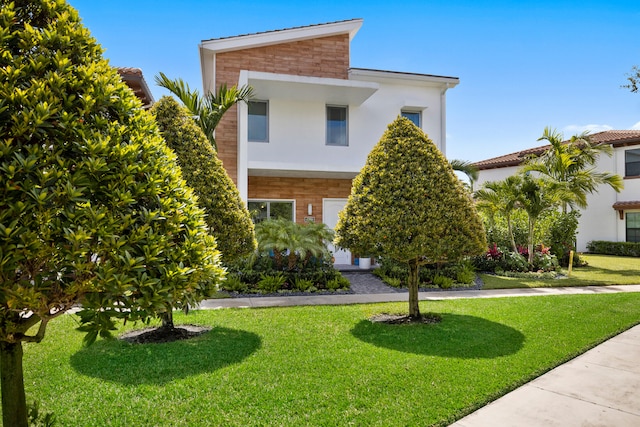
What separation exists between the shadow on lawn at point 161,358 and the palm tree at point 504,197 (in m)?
12.9

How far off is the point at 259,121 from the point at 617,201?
73.7 feet

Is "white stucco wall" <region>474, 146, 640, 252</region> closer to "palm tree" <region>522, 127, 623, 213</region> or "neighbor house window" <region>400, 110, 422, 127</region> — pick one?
"palm tree" <region>522, 127, 623, 213</region>

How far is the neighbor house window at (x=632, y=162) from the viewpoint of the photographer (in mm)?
24686

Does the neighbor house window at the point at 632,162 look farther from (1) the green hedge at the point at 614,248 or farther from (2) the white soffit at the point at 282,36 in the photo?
(2) the white soffit at the point at 282,36

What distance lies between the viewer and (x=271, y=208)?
16594mm

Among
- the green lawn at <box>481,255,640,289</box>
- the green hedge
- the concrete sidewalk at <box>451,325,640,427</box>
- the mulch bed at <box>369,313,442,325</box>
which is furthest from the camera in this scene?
the green hedge

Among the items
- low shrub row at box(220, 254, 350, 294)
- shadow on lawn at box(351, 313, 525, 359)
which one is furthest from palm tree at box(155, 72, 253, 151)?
shadow on lawn at box(351, 313, 525, 359)

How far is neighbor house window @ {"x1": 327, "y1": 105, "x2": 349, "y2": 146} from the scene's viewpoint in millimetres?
16031

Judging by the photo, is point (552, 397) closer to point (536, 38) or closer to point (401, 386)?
point (401, 386)

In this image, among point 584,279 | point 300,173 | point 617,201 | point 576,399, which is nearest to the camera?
point 576,399

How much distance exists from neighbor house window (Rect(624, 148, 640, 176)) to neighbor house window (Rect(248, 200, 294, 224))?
21.0 meters

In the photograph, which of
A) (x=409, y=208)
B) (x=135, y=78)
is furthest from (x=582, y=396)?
(x=135, y=78)

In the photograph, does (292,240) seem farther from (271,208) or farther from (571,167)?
(571,167)

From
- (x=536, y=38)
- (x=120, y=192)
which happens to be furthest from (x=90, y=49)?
(x=536, y=38)
